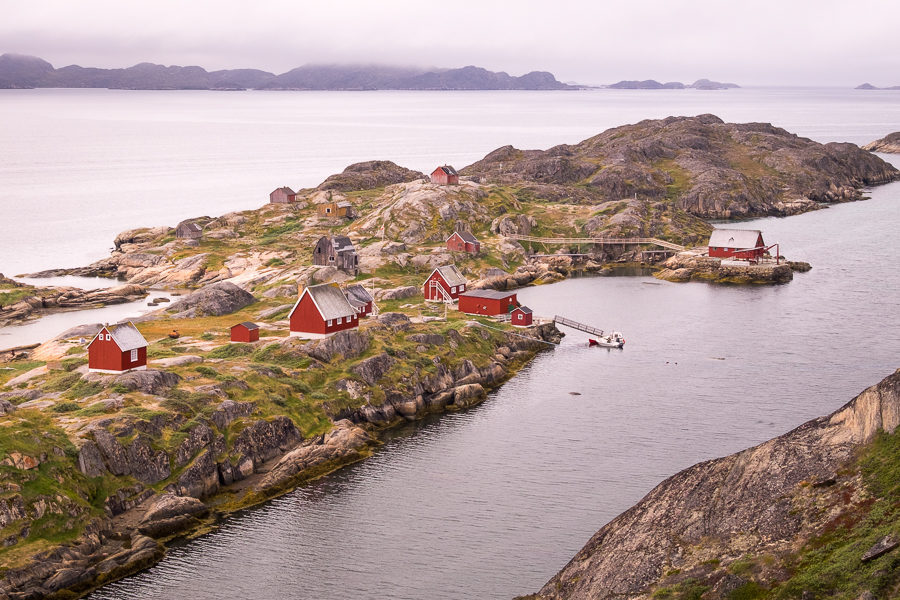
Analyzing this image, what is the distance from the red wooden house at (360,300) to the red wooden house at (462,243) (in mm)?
37540

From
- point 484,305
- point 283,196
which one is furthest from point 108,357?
point 283,196

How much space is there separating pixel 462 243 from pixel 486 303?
28.8 metres

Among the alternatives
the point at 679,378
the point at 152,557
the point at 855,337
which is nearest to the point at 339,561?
the point at 152,557

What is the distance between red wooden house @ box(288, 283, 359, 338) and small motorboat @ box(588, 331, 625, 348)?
29.5 m

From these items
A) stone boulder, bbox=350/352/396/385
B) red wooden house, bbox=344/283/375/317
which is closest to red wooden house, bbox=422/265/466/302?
red wooden house, bbox=344/283/375/317

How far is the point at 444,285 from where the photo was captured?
112 meters

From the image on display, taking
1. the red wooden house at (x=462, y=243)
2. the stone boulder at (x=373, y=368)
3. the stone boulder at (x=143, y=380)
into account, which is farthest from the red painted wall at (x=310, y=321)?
the red wooden house at (x=462, y=243)

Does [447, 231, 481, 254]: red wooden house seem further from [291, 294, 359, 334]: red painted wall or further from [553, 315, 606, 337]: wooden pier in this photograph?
[291, 294, 359, 334]: red painted wall

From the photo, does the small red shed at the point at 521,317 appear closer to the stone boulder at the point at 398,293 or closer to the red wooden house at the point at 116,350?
the stone boulder at the point at 398,293

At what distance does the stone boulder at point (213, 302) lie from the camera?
104062mm

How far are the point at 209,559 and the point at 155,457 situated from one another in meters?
10.2

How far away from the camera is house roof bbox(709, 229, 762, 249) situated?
475ft

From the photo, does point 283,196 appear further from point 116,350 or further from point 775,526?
point 775,526

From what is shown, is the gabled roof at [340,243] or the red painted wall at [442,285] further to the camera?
the gabled roof at [340,243]
